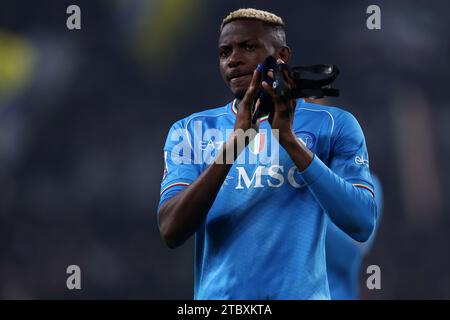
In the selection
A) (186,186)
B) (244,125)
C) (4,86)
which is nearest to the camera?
(244,125)

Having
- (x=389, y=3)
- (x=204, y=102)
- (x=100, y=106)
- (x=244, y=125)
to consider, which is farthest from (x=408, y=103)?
(x=244, y=125)

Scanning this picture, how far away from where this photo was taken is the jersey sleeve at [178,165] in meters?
2.56

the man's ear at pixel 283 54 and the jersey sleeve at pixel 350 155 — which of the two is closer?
the jersey sleeve at pixel 350 155

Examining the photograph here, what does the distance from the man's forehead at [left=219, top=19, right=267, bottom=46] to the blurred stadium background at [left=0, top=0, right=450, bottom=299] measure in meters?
2.71

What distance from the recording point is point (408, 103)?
5496 millimetres

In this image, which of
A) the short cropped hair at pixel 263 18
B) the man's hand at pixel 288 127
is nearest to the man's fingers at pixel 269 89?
the man's hand at pixel 288 127

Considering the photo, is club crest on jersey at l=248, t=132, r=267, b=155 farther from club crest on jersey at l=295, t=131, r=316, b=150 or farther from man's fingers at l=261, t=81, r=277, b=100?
man's fingers at l=261, t=81, r=277, b=100

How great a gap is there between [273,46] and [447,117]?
10.8 feet

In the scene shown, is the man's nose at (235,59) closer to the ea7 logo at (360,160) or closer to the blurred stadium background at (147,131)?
the ea7 logo at (360,160)

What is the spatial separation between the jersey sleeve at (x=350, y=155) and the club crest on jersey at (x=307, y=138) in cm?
8

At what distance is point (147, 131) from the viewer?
18.6ft

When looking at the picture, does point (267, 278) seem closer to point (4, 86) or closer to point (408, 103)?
point (408, 103)
